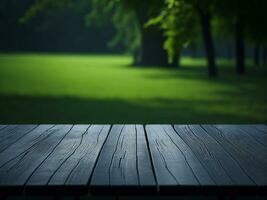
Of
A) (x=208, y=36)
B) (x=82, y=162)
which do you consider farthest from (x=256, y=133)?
(x=208, y=36)

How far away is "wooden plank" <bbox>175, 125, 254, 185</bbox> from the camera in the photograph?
113 inches

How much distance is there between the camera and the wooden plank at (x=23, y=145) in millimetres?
3418

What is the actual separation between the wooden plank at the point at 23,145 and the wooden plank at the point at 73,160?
21 cm

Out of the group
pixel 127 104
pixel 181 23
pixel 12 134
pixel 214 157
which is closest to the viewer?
pixel 214 157

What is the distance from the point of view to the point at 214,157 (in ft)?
11.4

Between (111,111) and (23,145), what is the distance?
7980 mm

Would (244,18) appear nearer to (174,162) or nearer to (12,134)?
(12,134)

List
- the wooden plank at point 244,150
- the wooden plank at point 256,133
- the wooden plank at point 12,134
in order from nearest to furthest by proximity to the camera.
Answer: the wooden plank at point 244,150 < the wooden plank at point 12,134 < the wooden plank at point 256,133

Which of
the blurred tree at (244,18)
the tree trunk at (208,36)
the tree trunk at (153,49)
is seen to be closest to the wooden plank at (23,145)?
the blurred tree at (244,18)

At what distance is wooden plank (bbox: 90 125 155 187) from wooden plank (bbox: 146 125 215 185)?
7 centimetres

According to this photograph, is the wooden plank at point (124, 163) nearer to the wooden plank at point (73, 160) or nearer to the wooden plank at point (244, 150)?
the wooden plank at point (73, 160)

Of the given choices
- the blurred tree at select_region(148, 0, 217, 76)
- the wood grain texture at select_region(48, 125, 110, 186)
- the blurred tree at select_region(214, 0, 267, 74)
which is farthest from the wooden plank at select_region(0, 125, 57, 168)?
the blurred tree at select_region(214, 0, 267, 74)
